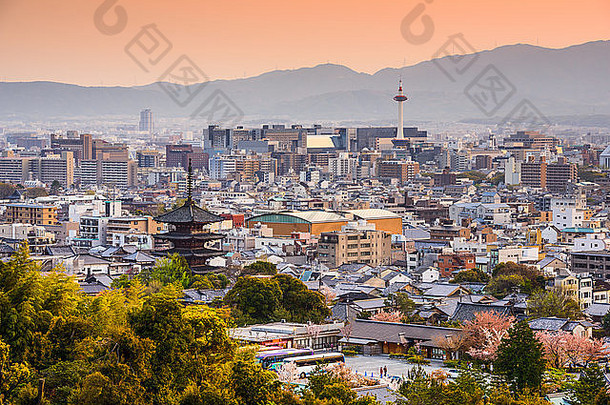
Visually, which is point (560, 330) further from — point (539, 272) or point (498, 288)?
point (539, 272)

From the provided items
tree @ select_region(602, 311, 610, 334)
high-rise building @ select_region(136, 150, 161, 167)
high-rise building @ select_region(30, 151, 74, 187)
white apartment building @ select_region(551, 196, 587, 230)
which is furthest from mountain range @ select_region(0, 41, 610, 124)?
tree @ select_region(602, 311, 610, 334)

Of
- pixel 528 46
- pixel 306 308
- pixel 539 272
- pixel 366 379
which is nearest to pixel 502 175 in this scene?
pixel 539 272

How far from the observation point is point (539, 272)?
2381 cm

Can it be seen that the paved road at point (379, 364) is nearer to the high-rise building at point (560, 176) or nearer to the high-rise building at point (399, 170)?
the high-rise building at point (560, 176)

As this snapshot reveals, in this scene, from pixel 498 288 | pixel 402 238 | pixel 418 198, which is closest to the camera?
A: pixel 498 288

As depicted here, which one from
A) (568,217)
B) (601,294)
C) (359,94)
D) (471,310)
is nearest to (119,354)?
(471,310)

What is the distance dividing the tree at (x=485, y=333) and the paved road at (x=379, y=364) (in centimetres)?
55

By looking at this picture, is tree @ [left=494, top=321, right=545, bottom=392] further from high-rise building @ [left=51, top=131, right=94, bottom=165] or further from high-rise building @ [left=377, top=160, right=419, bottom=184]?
high-rise building @ [left=51, top=131, right=94, bottom=165]

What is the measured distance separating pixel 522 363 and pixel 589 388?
143cm

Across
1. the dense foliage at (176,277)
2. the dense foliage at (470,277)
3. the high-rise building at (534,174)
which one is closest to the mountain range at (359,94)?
the high-rise building at (534,174)

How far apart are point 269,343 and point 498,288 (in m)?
7.40

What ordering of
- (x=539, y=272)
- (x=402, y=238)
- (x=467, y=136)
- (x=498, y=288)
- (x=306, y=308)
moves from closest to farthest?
(x=306, y=308), (x=498, y=288), (x=539, y=272), (x=402, y=238), (x=467, y=136)

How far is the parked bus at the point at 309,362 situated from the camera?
1402 cm

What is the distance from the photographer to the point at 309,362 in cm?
1452
